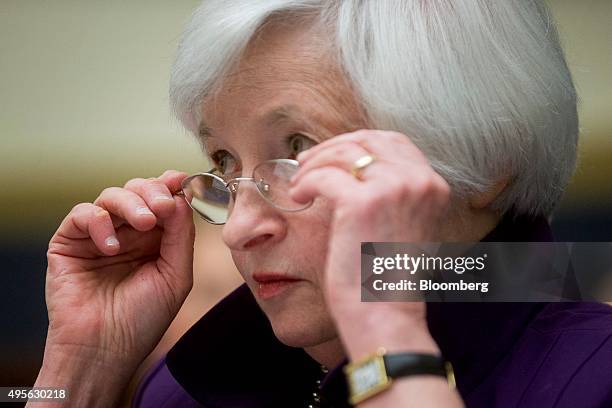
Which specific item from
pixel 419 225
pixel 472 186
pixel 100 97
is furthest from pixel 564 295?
pixel 100 97

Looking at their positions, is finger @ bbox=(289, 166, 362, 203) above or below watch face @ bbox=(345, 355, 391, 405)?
above

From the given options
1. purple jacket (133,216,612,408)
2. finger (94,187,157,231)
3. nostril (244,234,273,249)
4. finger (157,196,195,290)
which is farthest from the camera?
finger (157,196,195,290)

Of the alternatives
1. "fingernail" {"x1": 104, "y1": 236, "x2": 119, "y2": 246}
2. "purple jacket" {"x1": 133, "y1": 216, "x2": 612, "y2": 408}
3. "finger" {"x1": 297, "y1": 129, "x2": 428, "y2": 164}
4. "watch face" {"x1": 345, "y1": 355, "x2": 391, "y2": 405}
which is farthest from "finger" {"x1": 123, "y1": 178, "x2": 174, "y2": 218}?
"watch face" {"x1": 345, "y1": 355, "x2": 391, "y2": 405}

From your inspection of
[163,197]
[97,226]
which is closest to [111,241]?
[97,226]

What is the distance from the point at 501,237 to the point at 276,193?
18.3 inches

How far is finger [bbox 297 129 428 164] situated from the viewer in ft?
4.64

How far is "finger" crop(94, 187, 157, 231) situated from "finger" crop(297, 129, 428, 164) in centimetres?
66

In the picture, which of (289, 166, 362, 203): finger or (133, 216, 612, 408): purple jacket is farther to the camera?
(133, 216, 612, 408): purple jacket

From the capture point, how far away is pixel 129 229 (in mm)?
2168

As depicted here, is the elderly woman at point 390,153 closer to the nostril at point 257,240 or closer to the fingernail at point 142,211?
the nostril at point 257,240

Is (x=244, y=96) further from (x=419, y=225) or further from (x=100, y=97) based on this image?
(x=100, y=97)

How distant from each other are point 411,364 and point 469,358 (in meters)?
0.44

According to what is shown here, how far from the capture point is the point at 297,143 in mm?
1705

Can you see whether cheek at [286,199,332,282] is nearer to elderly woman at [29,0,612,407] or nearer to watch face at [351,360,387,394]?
elderly woman at [29,0,612,407]
